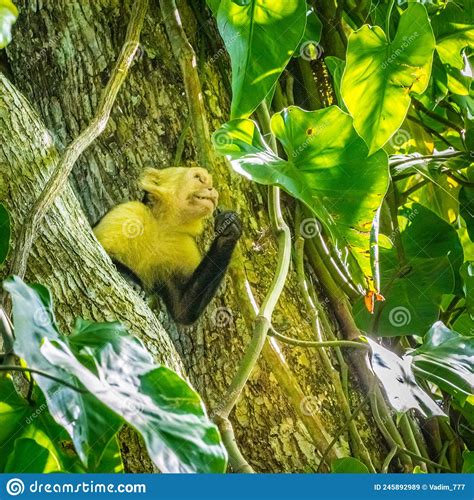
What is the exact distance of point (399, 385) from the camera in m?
1.17

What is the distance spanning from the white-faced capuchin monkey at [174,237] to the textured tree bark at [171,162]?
0.17 feet

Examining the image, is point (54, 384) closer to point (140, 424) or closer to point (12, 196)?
point (140, 424)

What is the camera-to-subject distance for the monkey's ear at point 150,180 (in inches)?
78.5

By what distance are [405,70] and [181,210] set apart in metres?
1.02

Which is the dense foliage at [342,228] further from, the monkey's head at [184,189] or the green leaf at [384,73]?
the monkey's head at [184,189]

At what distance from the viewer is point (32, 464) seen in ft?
3.02

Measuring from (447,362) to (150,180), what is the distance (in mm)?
1022

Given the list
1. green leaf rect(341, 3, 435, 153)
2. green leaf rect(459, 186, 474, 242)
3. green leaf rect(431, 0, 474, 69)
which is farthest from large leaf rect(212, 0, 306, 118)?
green leaf rect(459, 186, 474, 242)

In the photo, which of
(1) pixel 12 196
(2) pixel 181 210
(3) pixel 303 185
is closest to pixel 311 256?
(3) pixel 303 185

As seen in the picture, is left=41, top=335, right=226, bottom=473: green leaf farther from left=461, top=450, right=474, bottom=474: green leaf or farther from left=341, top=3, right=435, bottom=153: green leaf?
left=461, top=450, right=474, bottom=474: green leaf

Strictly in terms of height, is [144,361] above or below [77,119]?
below

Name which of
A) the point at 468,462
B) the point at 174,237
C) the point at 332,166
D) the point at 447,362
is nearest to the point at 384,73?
the point at 332,166

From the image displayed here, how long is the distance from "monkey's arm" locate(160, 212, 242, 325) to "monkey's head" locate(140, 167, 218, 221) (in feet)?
0.43

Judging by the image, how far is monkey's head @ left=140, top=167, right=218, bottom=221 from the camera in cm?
202
